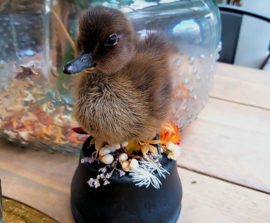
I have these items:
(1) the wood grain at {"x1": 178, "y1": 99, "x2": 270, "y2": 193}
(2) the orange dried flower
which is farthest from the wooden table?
(2) the orange dried flower

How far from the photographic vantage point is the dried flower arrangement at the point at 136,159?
0.85ft

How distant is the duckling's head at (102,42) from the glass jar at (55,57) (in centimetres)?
13

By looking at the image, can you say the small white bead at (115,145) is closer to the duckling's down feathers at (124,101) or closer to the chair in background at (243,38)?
Answer: the duckling's down feathers at (124,101)

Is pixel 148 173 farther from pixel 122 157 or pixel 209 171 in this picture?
pixel 209 171

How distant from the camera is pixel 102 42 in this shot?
0.20 metres


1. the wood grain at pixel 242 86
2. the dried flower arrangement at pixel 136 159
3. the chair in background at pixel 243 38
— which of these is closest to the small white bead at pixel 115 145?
the dried flower arrangement at pixel 136 159

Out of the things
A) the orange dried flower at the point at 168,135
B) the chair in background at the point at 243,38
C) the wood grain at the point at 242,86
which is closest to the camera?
the orange dried flower at the point at 168,135

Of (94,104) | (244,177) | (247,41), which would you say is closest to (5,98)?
(94,104)

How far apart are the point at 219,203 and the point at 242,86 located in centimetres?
34

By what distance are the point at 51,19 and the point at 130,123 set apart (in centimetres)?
22

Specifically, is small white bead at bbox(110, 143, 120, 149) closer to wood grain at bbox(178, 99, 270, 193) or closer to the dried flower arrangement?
the dried flower arrangement

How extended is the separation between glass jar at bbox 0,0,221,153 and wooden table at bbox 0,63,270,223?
0.11ft

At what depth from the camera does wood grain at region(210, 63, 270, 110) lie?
1.88 ft

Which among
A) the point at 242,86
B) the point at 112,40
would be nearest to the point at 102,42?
the point at 112,40
